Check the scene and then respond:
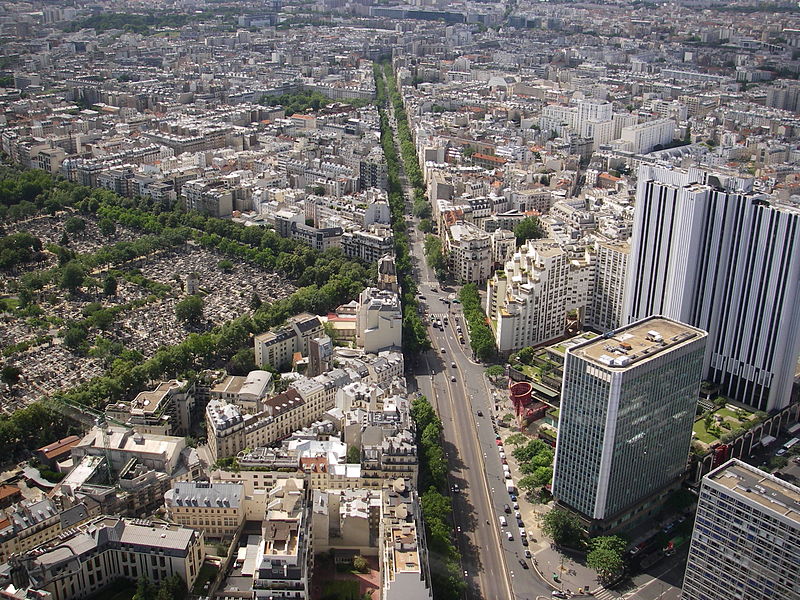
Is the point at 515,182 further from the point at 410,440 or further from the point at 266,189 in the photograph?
the point at 410,440

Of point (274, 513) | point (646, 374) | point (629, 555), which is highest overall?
point (646, 374)

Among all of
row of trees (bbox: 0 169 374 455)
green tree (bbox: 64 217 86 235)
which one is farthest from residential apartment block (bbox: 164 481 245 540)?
green tree (bbox: 64 217 86 235)

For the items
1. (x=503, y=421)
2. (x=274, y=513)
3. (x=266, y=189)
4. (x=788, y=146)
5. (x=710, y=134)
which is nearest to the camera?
(x=274, y=513)

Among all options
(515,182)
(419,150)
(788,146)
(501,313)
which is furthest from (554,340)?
(788,146)

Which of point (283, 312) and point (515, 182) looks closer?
point (283, 312)

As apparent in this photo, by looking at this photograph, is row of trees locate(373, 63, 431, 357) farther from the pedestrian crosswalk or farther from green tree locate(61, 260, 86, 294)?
green tree locate(61, 260, 86, 294)

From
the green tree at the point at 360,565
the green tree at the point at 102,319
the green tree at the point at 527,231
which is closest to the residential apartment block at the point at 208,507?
the green tree at the point at 360,565
